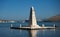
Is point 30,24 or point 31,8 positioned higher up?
point 31,8

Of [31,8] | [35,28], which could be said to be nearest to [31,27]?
[35,28]

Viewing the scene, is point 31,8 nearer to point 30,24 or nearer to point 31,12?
point 31,12

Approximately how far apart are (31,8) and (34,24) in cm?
224

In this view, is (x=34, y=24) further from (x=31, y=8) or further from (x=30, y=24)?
(x=31, y=8)

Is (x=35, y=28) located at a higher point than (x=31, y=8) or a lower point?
lower

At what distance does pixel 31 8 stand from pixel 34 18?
1441 millimetres

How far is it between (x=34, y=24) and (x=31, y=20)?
0.69 meters

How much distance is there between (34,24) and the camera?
86.0 ft

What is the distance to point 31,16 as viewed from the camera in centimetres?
2625

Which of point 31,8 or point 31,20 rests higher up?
point 31,8

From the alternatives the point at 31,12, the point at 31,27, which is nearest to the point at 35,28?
the point at 31,27

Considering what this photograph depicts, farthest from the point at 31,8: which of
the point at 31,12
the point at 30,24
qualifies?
the point at 30,24

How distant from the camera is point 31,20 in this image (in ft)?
85.9

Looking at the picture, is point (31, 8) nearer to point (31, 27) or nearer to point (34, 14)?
point (34, 14)
